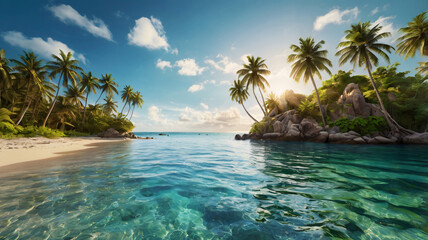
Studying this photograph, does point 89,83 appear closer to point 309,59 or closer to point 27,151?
point 27,151

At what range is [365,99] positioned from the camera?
20.8m

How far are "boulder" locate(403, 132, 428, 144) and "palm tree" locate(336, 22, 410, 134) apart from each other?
1.79 metres

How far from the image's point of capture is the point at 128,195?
3.38 metres

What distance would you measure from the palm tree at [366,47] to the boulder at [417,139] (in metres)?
1.79

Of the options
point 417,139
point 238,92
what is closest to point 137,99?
point 238,92

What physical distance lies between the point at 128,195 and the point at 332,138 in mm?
20871

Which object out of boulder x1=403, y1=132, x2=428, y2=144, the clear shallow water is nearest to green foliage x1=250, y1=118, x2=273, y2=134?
boulder x1=403, y1=132, x2=428, y2=144

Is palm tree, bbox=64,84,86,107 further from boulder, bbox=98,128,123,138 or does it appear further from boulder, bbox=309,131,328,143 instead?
boulder, bbox=309,131,328,143

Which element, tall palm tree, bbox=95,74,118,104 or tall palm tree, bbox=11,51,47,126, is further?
tall palm tree, bbox=95,74,118,104

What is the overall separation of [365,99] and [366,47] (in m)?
7.18

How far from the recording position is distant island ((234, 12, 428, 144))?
1622 centimetres

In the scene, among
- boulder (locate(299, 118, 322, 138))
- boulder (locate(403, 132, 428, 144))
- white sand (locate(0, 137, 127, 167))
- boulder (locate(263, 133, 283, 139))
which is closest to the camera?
white sand (locate(0, 137, 127, 167))

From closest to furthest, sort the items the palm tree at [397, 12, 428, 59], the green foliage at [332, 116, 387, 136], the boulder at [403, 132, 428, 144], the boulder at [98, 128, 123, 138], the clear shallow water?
1. the clear shallow water
2. the boulder at [403, 132, 428, 144]
3. the palm tree at [397, 12, 428, 59]
4. the green foliage at [332, 116, 387, 136]
5. the boulder at [98, 128, 123, 138]

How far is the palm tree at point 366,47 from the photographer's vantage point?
1678 centimetres
